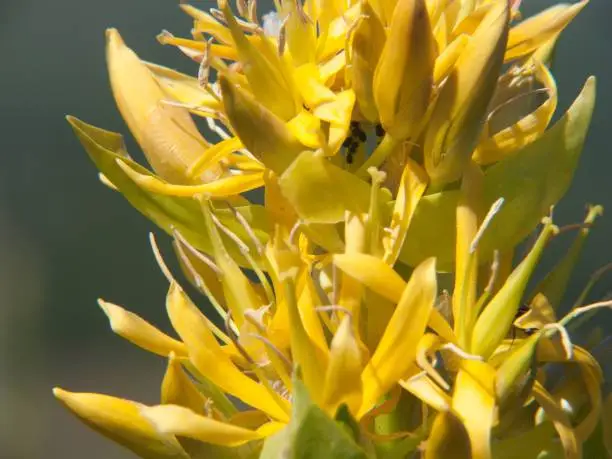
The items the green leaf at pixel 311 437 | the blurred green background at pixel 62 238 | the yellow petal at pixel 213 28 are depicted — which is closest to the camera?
the green leaf at pixel 311 437

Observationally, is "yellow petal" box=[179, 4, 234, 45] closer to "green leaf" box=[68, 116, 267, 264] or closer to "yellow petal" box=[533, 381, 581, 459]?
"green leaf" box=[68, 116, 267, 264]

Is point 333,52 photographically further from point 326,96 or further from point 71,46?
point 71,46

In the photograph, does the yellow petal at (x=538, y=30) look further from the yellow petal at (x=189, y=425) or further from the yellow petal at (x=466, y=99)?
the yellow petal at (x=189, y=425)

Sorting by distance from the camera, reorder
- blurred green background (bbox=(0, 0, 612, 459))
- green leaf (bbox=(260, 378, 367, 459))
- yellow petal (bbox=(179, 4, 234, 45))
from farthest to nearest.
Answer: blurred green background (bbox=(0, 0, 612, 459))
yellow petal (bbox=(179, 4, 234, 45))
green leaf (bbox=(260, 378, 367, 459))

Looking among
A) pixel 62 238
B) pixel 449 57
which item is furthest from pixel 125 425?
pixel 62 238

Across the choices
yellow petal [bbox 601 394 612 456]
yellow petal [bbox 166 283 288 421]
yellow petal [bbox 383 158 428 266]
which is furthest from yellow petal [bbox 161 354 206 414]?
yellow petal [bbox 601 394 612 456]

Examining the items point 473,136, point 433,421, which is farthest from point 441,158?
point 433,421

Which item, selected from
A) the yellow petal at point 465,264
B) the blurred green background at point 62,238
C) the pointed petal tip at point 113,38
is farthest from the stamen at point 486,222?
the blurred green background at point 62,238
